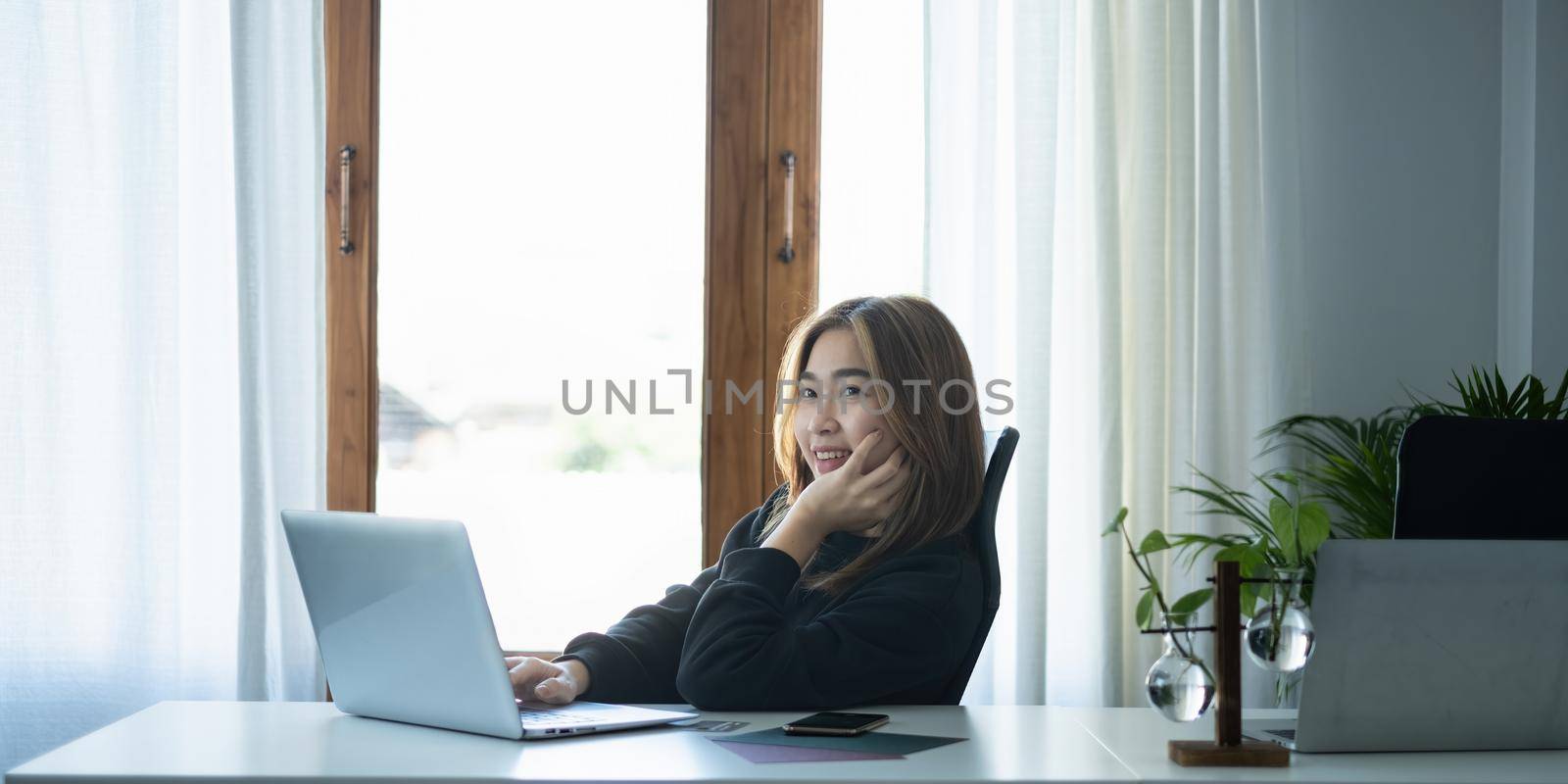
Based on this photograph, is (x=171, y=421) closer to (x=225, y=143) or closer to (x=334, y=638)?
(x=225, y=143)

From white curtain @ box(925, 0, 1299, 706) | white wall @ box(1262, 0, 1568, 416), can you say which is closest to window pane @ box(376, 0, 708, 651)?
white curtain @ box(925, 0, 1299, 706)

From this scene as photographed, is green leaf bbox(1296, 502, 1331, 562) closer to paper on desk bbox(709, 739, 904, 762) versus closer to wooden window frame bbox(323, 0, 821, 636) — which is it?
paper on desk bbox(709, 739, 904, 762)

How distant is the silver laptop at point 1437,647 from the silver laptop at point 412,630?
0.67 m

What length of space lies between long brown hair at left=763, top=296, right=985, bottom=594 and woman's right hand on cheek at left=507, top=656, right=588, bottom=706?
12.5 inches

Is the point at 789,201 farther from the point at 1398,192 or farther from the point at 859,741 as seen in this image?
the point at 859,741

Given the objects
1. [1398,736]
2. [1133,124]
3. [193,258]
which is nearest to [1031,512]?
[1133,124]

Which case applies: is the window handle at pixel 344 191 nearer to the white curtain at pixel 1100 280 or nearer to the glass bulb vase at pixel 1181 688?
the white curtain at pixel 1100 280

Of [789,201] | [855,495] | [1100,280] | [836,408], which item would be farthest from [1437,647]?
[789,201]

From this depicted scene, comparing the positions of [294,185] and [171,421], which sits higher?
[294,185]

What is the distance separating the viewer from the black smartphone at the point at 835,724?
123 cm

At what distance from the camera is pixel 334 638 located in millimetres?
1307

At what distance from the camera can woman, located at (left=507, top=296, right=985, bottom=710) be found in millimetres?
1391

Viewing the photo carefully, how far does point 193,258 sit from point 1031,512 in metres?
2.04

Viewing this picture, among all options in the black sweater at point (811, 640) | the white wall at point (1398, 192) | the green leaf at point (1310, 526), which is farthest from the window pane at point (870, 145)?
the green leaf at point (1310, 526)
